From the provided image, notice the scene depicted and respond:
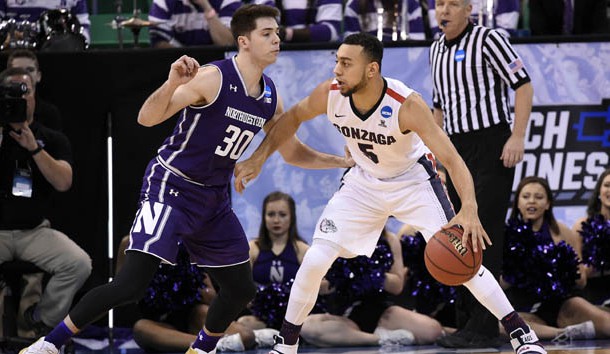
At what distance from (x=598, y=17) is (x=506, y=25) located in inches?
32.0

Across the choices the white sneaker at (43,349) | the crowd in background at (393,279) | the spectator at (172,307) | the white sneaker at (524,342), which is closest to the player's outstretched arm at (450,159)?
the white sneaker at (524,342)

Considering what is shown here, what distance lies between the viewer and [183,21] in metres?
8.78

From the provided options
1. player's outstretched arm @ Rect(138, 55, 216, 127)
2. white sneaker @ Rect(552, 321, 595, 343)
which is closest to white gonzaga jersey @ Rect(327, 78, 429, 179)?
player's outstretched arm @ Rect(138, 55, 216, 127)

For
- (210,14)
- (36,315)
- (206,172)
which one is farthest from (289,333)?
(210,14)

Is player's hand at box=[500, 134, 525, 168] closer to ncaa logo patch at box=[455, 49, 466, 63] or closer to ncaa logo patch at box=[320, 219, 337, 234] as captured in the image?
ncaa logo patch at box=[455, 49, 466, 63]

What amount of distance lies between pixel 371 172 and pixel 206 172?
3.18ft

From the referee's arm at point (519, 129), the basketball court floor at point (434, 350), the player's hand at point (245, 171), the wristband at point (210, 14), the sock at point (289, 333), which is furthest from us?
the wristband at point (210, 14)

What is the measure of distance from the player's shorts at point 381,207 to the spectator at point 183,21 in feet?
9.60

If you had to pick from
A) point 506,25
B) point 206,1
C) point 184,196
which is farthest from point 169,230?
point 506,25

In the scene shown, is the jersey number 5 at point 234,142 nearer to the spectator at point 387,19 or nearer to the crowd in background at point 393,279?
the crowd in background at point 393,279

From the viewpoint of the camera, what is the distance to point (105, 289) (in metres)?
5.49

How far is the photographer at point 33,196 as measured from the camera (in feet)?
24.3

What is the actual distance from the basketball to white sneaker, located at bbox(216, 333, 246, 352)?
2217 mm

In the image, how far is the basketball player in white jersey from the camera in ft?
19.1
